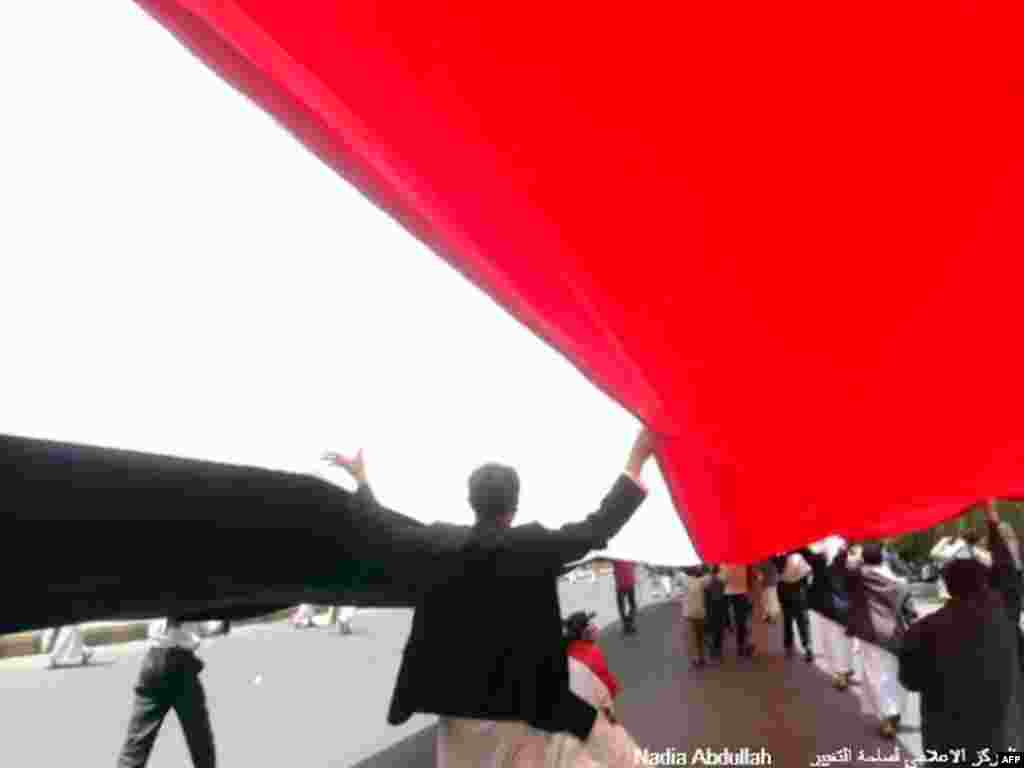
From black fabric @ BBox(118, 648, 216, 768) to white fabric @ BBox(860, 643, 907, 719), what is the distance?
534 centimetres

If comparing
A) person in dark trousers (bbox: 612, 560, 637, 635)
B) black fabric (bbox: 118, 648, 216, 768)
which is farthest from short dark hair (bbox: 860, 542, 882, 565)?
person in dark trousers (bbox: 612, 560, 637, 635)

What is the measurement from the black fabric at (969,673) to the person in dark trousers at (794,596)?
27.5 feet

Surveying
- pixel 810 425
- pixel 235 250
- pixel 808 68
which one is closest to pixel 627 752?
pixel 810 425

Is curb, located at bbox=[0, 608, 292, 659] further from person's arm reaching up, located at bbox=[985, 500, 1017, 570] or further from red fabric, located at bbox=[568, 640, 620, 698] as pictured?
red fabric, located at bbox=[568, 640, 620, 698]

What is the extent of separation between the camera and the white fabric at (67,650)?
1753 cm

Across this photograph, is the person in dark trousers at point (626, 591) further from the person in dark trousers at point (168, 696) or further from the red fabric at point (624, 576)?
the person in dark trousers at point (168, 696)

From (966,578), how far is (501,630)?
9.67 feet

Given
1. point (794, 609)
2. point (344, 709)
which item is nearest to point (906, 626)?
point (794, 609)

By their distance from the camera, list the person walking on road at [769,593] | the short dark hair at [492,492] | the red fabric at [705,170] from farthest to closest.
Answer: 1. the person walking on road at [769,593]
2. the short dark hair at [492,492]
3. the red fabric at [705,170]

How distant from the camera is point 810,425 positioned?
90.1 inches

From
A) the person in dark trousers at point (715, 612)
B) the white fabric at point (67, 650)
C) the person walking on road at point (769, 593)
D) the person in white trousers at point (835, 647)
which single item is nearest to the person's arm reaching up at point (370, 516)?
the person in white trousers at point (835, 647)

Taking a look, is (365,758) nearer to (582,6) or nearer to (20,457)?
(20,457)

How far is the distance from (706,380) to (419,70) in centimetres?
98

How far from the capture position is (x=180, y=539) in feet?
6.31
